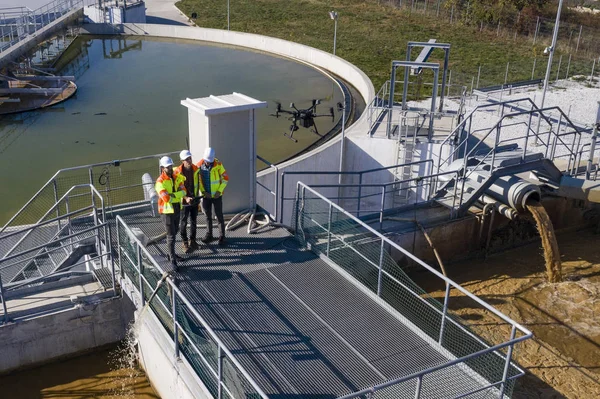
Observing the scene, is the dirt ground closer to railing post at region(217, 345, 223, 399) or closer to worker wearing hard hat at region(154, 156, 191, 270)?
railing post at region(217, 345, 223, 399)

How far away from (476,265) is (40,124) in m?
16.5

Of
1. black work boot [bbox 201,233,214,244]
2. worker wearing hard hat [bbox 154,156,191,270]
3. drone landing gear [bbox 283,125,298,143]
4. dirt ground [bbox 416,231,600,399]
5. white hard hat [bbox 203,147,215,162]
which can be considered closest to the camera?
worker wearing hard hat [bbox 154,156,191,270]

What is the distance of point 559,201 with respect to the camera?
48.4 ft

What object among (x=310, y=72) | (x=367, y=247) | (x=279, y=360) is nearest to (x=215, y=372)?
(x=279, y=360)

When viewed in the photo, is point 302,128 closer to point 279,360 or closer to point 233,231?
point 233,231

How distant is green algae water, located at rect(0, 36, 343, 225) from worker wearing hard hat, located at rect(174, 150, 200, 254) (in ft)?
25.6

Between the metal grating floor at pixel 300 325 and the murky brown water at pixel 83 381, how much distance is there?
6.69 feet

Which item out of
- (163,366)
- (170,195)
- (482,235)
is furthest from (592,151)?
(163,366)

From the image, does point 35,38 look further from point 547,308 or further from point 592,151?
point 547,308

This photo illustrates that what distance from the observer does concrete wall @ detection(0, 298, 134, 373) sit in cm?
891

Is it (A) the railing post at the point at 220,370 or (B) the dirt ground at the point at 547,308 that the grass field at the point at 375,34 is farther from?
(A) the railing post at the point at 220,370

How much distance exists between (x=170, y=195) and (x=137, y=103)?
1731cm

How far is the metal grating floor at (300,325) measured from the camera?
6.59m

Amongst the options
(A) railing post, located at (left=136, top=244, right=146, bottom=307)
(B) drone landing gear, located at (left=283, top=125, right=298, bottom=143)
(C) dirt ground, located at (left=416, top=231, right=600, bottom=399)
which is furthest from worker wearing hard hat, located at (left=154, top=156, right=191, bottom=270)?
(B) drone landing gear, located at (left=283, top=125, right=298, bottom=143)
